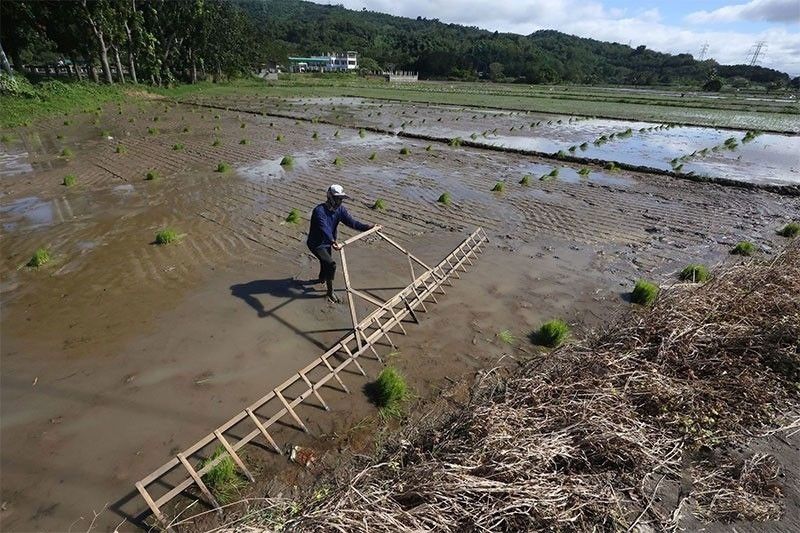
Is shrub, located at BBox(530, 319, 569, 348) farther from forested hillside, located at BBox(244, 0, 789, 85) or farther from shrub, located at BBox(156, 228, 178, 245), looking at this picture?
forested hillside, located at BBox(244, 0, 789, 85)

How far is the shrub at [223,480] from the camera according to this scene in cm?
359

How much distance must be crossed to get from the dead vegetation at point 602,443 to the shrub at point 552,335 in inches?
25.8

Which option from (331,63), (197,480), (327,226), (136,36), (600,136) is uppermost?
(331,63)

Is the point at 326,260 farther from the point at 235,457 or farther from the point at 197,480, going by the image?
the point at 197,480

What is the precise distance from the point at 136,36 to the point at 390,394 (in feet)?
157

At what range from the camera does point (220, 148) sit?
17.5 m

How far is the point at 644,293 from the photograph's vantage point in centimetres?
693

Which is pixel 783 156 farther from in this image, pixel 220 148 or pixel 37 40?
pixel 37 40

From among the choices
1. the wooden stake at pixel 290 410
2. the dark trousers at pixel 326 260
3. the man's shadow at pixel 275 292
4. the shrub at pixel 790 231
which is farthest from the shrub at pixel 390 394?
the shrub at pixel 790 231

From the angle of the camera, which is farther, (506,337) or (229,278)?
(229,278)

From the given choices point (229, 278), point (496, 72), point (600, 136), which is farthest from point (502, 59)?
point (229, 278)

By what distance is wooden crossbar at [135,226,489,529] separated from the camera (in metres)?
3.44

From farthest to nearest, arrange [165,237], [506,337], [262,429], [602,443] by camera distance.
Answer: [165,237] → [506,337] → [262,429] → [602,443]

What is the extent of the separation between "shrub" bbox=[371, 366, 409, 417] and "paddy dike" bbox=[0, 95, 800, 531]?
0.25m
